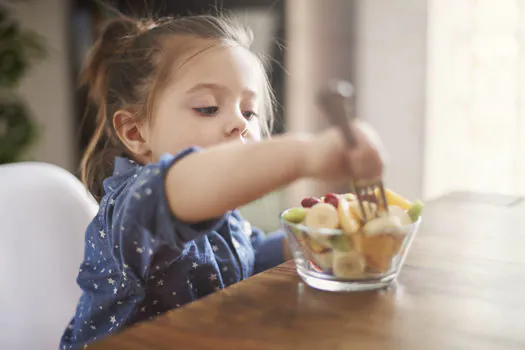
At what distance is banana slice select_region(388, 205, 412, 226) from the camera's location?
620mm

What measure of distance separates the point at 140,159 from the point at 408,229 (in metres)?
0.52

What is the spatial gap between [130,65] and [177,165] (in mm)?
423

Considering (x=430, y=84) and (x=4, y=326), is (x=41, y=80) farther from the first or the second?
(x=4, y=326)

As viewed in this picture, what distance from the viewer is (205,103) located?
0.83 metres

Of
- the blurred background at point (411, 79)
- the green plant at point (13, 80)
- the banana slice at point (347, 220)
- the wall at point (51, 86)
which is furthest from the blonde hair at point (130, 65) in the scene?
the wall at point (51, 86)

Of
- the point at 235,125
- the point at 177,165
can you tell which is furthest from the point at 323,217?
the point at 235,125

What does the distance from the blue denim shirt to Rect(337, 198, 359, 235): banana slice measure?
13 centimetres

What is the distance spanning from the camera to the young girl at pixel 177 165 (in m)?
0.54

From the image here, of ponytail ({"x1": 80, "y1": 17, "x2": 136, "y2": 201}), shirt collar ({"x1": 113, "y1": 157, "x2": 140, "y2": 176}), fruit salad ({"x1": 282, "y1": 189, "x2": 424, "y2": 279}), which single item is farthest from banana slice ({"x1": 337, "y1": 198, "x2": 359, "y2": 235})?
ponytail ({"x1": 80, "y1": 17, "x2": 136, "y2": 201})

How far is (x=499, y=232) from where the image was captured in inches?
36.9

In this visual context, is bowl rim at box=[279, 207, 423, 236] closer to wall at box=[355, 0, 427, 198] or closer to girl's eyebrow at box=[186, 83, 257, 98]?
girl's eyebrow at box=[186, 83, 257, 98]

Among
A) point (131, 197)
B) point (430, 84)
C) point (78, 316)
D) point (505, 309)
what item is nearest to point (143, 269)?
A: point (131, 197)

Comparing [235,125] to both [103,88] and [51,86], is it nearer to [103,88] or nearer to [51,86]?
[103,88]

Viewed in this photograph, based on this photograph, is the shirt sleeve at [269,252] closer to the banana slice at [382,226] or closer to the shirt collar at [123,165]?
the shirt collar at [123,165]
